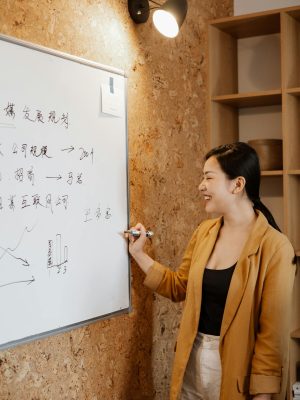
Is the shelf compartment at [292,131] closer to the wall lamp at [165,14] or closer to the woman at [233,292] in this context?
the woman at [233,292]

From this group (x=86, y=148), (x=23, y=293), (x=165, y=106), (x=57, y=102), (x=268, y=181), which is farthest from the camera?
(x=268, y=181)

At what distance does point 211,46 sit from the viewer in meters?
3.10

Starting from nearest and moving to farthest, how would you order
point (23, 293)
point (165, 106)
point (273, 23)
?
point (23, 293) → point (165, 106) → point (273, 23)

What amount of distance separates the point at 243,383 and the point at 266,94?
147cm

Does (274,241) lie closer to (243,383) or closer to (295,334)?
(243,383)

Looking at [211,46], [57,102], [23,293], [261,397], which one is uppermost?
[211,46]

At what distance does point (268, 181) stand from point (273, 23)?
0.85 metres

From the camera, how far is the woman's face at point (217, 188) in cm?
229

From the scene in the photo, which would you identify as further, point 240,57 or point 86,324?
point 240,57

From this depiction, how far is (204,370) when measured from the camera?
2219 millimetres

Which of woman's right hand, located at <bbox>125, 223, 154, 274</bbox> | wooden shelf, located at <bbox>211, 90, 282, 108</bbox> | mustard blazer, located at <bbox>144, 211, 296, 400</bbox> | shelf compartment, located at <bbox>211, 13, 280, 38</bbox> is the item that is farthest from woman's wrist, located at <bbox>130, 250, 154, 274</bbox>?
shelf compartment, located at <bbox>211, 13, 280, 38</bbox>

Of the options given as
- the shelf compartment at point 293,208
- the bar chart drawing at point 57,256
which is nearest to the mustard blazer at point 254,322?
the bar chart drawing at point 57,256

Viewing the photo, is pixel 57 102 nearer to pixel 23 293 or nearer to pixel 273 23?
pixel 23 293

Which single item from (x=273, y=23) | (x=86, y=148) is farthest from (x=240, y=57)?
(x=86, y=148)
